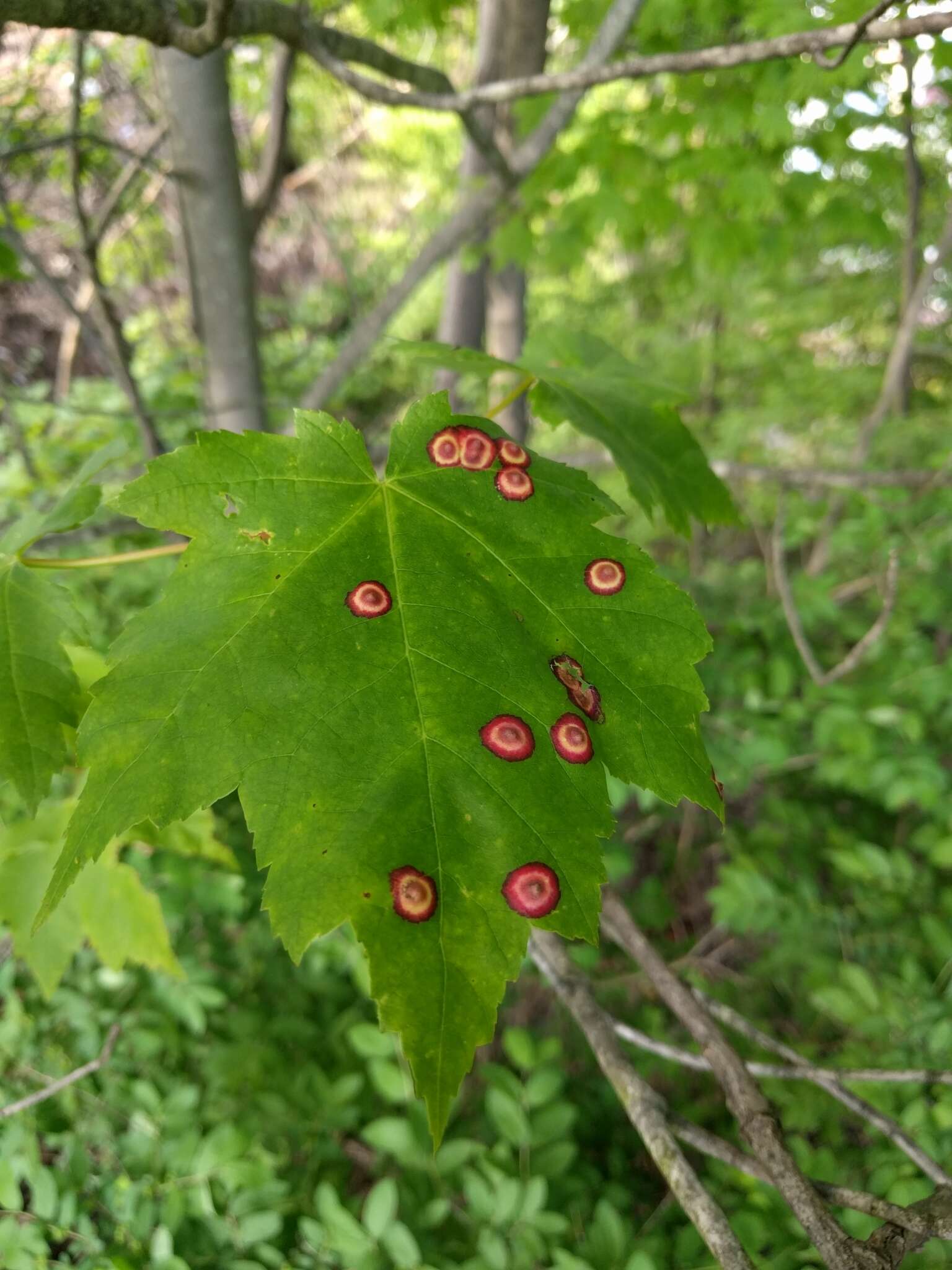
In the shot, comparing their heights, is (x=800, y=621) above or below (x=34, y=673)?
below

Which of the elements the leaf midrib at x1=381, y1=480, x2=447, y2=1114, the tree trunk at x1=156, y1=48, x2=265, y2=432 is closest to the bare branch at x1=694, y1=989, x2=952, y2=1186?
the leaf midrib at x1=381, y1=480, x2=447, y2=1114

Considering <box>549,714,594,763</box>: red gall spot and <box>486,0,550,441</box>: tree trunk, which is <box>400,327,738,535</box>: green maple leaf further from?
<box>549,714,594,763</box>: red gall spot

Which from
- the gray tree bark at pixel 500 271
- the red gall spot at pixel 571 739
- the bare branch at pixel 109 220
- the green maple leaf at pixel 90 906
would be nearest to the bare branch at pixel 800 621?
the gray tree bark at pixel 500 271

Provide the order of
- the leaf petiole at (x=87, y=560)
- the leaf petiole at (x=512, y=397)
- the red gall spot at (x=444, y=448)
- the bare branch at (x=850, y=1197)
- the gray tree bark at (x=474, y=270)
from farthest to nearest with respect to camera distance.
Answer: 1. the gray tree bark at (x=474, y=270)
2. the leaf petiole at (x=512, y=397)
3. the leaf petiole at (x=87, y=560)
4. the red gall spot at (x=444, y=448)
5. the bare branch at (x=850, y=1197)

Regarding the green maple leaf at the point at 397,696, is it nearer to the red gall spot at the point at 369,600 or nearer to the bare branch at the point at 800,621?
the red gall spot at the point at 369,600

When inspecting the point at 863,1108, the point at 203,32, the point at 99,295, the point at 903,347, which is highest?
the point at 203,32

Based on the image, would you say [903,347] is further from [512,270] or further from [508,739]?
[508,739]

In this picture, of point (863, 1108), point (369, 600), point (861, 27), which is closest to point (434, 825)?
point (369, 600)

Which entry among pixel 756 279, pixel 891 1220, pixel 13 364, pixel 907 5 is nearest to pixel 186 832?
pixel 891 1220
